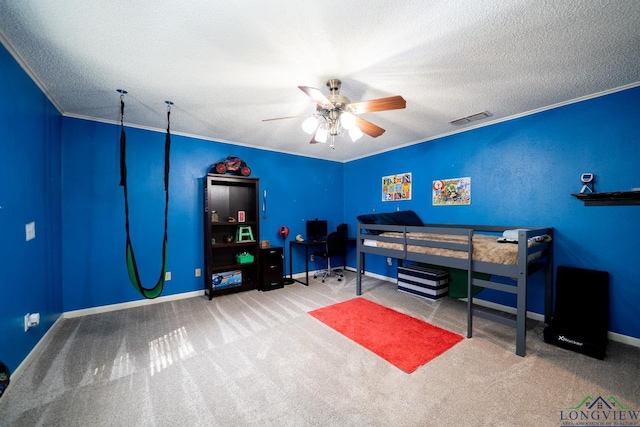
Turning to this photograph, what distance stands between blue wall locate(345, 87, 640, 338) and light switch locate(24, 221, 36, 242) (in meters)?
4.69

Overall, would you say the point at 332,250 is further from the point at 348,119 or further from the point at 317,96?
the point at 317,96

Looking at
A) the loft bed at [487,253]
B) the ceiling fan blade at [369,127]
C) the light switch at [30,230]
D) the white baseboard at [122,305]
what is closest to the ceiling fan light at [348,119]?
the ceiling fan blade at [369,127]

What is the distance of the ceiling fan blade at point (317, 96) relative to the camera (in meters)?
1.78

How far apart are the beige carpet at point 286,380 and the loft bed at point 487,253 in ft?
1.10

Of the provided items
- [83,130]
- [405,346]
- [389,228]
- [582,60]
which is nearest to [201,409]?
[405,346]

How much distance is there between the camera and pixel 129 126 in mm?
3318

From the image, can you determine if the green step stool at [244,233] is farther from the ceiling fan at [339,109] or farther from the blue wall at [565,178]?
the blue wall at [565,178]

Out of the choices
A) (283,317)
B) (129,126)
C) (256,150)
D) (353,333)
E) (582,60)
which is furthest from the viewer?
(256,150)

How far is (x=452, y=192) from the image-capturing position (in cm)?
366

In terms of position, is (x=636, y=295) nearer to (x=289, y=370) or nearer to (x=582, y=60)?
(x=582, y=60)

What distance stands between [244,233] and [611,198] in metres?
4.52

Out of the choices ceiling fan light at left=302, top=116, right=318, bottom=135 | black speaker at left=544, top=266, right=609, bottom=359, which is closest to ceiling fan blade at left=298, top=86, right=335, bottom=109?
ceiling fan light at left=302, top=116, right=318, bottom=135

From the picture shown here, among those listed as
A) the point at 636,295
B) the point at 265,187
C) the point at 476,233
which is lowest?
the point at 636,295

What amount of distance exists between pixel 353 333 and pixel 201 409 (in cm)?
150
